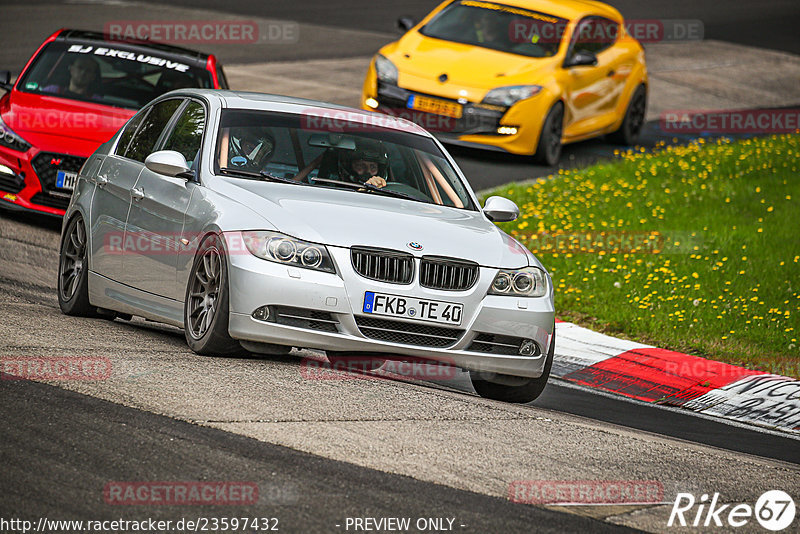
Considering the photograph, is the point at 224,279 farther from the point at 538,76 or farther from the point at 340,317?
A: the point at 538,76

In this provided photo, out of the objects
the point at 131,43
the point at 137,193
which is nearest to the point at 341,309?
the point at 137,193

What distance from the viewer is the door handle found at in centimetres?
855

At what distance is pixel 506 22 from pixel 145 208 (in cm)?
1051

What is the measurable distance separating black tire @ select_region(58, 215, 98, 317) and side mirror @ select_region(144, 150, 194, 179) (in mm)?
1199

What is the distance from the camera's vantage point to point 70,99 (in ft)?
43.1

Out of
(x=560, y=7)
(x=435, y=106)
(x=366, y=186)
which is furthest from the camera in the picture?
(x=560, y=7)

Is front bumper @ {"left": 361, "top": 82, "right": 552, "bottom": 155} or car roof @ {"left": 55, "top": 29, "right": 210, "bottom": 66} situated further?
front bumper @ {"left": 361, "top": 82, "right": 552, "bottom": 155}

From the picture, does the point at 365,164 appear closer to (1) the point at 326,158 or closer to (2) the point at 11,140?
(1) the point at 326,158

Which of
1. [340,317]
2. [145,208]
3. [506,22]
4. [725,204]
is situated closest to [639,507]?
[340,317]

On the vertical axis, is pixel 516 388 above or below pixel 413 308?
below

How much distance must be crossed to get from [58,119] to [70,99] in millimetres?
594

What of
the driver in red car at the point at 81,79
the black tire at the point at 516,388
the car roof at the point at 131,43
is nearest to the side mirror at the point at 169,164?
the black tire at the point at 516,388

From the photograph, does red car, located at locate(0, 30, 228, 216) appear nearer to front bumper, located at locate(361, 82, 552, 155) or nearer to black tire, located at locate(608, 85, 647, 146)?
front bumper, located at locate(361, 82, 552, 155)

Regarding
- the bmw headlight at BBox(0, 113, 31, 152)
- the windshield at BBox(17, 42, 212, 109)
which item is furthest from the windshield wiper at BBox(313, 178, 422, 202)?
the windshield at BBox(17, 42, 212, 109)
